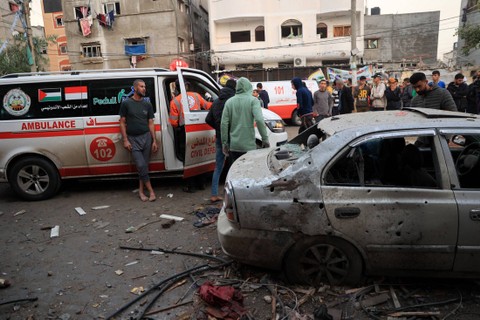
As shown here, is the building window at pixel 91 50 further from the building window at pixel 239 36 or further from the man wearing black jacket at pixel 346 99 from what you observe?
the man wearing black jacket at pixel 346 99

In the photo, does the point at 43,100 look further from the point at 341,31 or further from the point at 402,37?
the point at 402,37

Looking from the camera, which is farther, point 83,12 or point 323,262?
point 83,12

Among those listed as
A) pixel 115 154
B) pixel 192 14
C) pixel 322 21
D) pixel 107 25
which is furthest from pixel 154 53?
pixel 115 154

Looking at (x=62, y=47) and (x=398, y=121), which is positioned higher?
(x=62, y=47)

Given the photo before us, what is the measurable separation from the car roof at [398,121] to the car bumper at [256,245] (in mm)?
1108

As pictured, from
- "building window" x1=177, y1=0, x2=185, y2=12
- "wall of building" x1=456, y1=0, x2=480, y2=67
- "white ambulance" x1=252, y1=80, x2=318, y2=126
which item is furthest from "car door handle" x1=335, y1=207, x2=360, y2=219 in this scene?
"wall of building" x1=456, y1=0, x2=480, y2=67

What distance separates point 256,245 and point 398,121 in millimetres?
1737

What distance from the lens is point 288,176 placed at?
3072 millimetres

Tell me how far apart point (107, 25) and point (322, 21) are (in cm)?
1881

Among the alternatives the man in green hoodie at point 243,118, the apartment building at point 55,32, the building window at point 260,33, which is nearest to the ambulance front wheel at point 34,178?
the man in green hoodie at point 243,118

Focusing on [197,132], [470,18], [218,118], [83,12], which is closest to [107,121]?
[197,132]

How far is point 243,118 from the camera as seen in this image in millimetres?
5055

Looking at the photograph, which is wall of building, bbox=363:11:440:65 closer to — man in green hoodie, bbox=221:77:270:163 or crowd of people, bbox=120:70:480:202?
crowd of people, bbox=120:70:480:202

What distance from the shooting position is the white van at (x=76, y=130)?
5824mm
